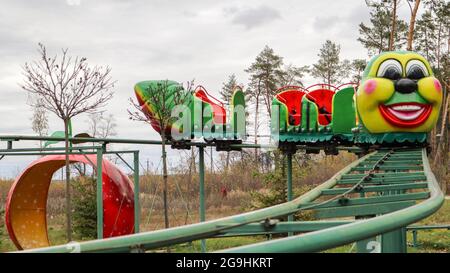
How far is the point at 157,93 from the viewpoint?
984cm

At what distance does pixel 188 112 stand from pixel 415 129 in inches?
147

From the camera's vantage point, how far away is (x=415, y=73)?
7.77 metres

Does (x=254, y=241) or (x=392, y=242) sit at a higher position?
(x=392, y=242)

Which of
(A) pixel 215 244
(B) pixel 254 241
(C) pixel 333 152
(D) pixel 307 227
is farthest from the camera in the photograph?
(B) pixel 254 241

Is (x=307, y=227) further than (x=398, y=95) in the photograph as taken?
No

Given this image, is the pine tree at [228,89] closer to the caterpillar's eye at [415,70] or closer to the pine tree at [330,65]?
the pine tree at [330,65]

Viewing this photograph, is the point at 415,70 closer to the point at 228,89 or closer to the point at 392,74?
the point at 392,74

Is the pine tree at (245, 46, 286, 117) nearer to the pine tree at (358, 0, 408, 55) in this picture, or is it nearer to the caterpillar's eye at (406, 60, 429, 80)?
the pine tree at (358, 0, 408, 55)

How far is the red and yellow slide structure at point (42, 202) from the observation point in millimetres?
9367

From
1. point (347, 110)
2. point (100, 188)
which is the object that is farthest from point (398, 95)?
point (100, 188)

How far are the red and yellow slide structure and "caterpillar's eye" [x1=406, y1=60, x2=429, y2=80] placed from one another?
4995 mm

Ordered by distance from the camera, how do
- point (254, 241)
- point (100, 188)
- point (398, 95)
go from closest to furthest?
1. point (398, 95)
2. point (100, 188)
3. point (254, 241)

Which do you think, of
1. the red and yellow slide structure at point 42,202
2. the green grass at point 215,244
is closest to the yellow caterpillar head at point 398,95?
the red and yellow slide structure at point 42,202

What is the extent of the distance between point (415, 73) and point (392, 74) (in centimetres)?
34
